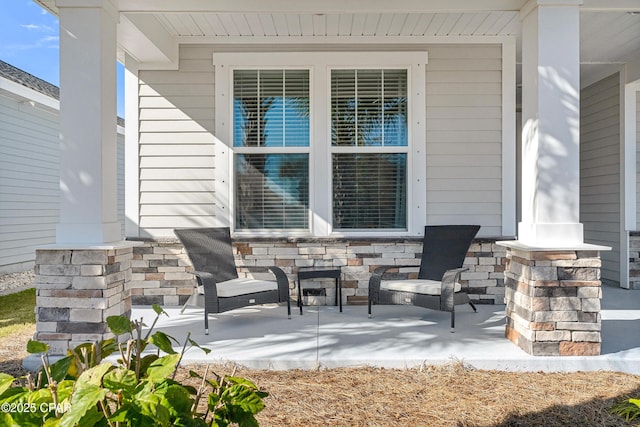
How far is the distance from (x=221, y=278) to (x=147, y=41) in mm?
2575

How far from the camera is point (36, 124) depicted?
28.2 feet

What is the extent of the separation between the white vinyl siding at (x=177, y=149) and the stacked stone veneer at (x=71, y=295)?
2053 millimetres

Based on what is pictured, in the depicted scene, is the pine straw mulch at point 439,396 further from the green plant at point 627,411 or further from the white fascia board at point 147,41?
the white fascia board at point 147,41

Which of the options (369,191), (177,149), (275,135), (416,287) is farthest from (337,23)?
(416,287)

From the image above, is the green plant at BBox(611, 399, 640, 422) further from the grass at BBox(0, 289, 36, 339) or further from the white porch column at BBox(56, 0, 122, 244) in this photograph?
the grass at BBox(0, 289, 36, 339)

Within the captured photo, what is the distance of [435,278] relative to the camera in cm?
498

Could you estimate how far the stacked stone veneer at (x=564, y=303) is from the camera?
343 cm

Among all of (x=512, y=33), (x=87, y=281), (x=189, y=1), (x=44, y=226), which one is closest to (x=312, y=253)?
(x=87, y=281)

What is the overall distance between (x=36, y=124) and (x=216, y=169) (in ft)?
16.9

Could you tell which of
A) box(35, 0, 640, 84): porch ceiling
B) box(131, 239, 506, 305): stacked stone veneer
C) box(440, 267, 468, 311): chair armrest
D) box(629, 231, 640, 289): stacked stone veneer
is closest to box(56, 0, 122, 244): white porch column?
box(35, 0, 640, 84): porch ceiling

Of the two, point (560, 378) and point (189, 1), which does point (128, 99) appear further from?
point (560, 378)

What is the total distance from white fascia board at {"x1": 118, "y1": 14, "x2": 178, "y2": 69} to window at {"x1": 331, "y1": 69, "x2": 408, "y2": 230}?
6.27 ft

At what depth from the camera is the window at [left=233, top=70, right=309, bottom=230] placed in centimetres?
557

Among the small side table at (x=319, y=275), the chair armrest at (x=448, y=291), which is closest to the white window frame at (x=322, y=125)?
the small side table at (x=319, y=275)
